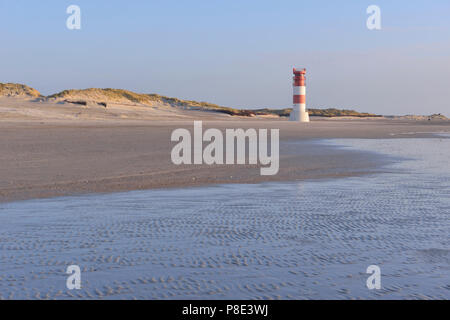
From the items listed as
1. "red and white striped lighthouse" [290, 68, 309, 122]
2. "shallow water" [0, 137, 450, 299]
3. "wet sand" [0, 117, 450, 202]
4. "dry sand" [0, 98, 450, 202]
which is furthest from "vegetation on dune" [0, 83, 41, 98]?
"shallow water" [0, 137, 450, 299]

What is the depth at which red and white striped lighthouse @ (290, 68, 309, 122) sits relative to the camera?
199 feet

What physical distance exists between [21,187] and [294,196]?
15.6ft

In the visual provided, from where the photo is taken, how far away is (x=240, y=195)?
934cm

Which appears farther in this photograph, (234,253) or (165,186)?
(165,186)

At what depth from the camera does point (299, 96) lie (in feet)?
202

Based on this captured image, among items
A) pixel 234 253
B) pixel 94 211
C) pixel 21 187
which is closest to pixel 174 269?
pixel 234 253

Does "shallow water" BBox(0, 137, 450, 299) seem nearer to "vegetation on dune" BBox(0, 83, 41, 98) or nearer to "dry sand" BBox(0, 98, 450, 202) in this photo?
"dry sand" BBox(0, 98, 450, 202)

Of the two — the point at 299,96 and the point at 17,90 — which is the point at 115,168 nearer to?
the point at 299,96

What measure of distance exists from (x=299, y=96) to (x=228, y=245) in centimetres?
5698

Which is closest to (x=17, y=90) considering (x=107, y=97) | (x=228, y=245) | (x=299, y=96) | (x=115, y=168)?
(x=107, y=97)

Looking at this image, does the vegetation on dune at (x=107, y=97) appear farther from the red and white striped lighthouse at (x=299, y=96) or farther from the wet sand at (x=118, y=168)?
the wet sand at (x=118, y=168)

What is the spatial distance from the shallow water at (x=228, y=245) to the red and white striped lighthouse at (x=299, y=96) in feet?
172

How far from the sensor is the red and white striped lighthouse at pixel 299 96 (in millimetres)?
60688

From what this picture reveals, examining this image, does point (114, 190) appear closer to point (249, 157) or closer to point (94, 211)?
point (94, 211)
